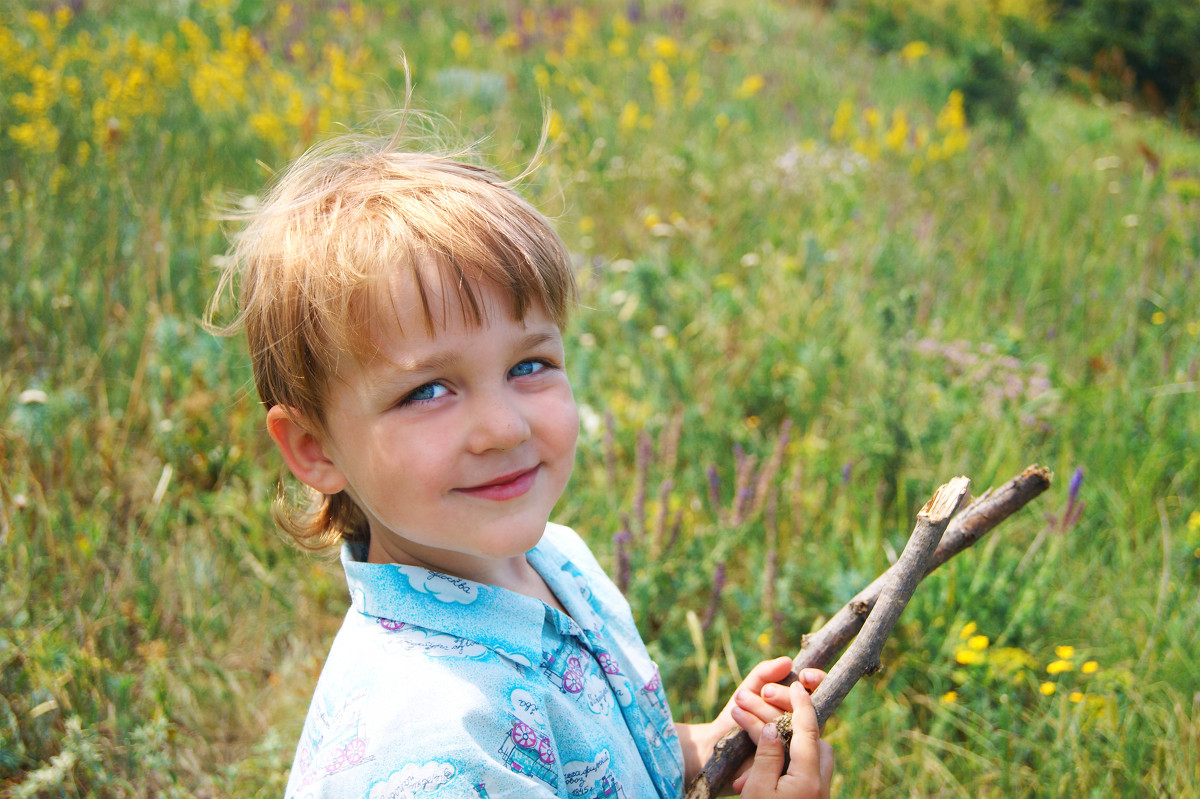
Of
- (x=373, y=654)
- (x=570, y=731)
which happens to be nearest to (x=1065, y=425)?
(x=570, y=731)

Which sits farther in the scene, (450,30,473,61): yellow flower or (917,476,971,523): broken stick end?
→ (450,30,473,61): yellow flower

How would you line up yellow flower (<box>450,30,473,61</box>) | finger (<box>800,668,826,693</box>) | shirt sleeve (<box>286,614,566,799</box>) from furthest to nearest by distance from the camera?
yellow flower (<box>450,30,473,61</box>) < finger (<box>800,668,826,693</box>) < shirt sleeve (<box>286,614,566,799</box>)

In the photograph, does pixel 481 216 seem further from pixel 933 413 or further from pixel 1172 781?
pixel 933 413

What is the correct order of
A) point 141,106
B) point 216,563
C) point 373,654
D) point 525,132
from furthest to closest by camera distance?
1. point 525,132
2. point 141,106
3. point 216,563
4. point 373,654

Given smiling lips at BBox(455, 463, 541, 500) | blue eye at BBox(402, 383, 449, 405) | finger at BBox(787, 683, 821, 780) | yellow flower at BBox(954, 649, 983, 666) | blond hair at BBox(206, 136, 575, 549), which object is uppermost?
blond hair at BBox(206, 136, 575, 549)

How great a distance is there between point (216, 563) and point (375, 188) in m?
1.58

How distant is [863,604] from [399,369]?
0.64 metres

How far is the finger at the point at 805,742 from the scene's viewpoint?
3.11 ft

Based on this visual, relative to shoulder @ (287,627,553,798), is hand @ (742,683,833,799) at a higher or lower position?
lower

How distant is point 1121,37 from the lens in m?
9.91

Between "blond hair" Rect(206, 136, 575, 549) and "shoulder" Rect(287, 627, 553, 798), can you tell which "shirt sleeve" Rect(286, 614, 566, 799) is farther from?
"blond hair" Rect(206, 136, 575, 549)

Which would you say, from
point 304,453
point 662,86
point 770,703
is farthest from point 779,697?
point 662,86

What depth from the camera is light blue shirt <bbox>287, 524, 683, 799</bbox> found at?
32.1 inches

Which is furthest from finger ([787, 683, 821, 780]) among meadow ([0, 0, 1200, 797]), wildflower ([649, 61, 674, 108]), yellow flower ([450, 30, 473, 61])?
yellow flower ([450, 30, 473, 61])
